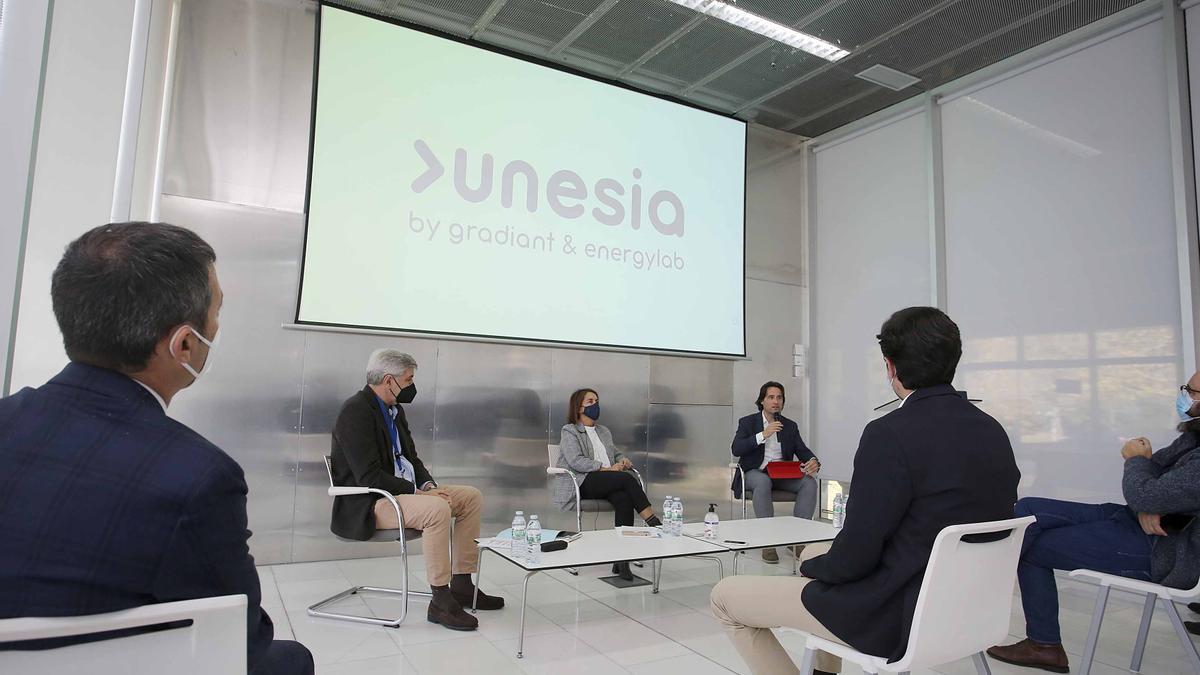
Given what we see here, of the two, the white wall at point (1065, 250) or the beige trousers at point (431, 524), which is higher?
the white wall at point (1065, 250)

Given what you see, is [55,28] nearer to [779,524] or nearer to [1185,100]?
[779,524]

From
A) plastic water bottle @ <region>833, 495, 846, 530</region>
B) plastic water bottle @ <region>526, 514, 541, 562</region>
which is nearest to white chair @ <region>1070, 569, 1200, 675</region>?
plastic water bottle @ <region>833, 495, 846, 530</region>

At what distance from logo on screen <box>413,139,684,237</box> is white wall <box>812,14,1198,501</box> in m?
2.12

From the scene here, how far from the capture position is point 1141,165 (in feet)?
14.1

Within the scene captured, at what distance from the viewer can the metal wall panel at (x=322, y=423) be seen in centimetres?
427

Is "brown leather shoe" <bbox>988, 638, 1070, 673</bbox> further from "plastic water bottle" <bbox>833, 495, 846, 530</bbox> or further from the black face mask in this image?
the black face mask

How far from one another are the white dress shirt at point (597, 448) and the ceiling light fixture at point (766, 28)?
2.93 metres

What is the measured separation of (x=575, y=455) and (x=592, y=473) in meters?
0.16

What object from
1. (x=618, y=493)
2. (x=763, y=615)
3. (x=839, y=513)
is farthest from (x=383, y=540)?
(x=839, y=513)

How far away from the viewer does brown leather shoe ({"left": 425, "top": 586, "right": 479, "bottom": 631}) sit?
3023 mm

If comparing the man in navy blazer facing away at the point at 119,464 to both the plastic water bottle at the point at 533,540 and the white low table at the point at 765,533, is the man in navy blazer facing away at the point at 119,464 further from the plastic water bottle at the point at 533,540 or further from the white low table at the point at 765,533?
the white low table at the point at 765,533

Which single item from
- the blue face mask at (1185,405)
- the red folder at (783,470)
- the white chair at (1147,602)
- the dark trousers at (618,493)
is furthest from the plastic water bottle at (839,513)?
the blue face mask at (1185,405)

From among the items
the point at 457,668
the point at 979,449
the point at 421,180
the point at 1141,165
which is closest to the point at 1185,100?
the point at 1141,165

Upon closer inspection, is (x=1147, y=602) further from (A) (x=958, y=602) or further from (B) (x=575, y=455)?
(B) (x=575, y=455)
